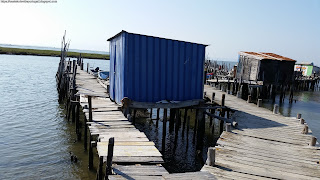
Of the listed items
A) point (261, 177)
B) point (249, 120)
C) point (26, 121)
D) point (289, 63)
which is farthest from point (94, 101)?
point (289, 63)

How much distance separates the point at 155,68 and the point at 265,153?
19.6ft

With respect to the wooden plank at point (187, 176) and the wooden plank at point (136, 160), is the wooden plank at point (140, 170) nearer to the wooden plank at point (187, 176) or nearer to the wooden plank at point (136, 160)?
the wooden plank at point (136, 160)

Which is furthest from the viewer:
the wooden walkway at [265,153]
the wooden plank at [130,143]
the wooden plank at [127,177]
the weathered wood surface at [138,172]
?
the wooden plank at [130,143]

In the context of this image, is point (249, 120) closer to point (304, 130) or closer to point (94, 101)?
point (304, 130)

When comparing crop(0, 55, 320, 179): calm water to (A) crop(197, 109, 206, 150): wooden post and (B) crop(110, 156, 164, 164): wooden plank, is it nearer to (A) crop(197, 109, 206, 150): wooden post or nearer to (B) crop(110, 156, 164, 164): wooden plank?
(A) crop(197, 109, 206, 150): wooden post

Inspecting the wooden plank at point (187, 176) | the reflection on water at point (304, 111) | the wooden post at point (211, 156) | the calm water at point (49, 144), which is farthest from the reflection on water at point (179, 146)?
the reflection on water at point (304, 111)

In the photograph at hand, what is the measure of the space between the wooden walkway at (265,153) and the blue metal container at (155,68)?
336cm

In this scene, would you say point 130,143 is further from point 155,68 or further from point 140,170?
point 155,68

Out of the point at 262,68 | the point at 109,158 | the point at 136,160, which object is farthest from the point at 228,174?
the point at 262,68

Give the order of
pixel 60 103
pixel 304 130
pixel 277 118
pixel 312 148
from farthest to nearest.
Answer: pixel 60 103
pixel 277 118
pixel 304 130
pixel 312 148

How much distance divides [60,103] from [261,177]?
20.7m

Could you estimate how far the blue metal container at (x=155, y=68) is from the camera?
11.9m

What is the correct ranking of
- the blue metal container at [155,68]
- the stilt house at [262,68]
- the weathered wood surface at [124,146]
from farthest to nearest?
the stilt house at [262,68]
the blue metal container at [155,68]
the weathered wood surface at [124,146]

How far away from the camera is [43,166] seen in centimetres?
1138
